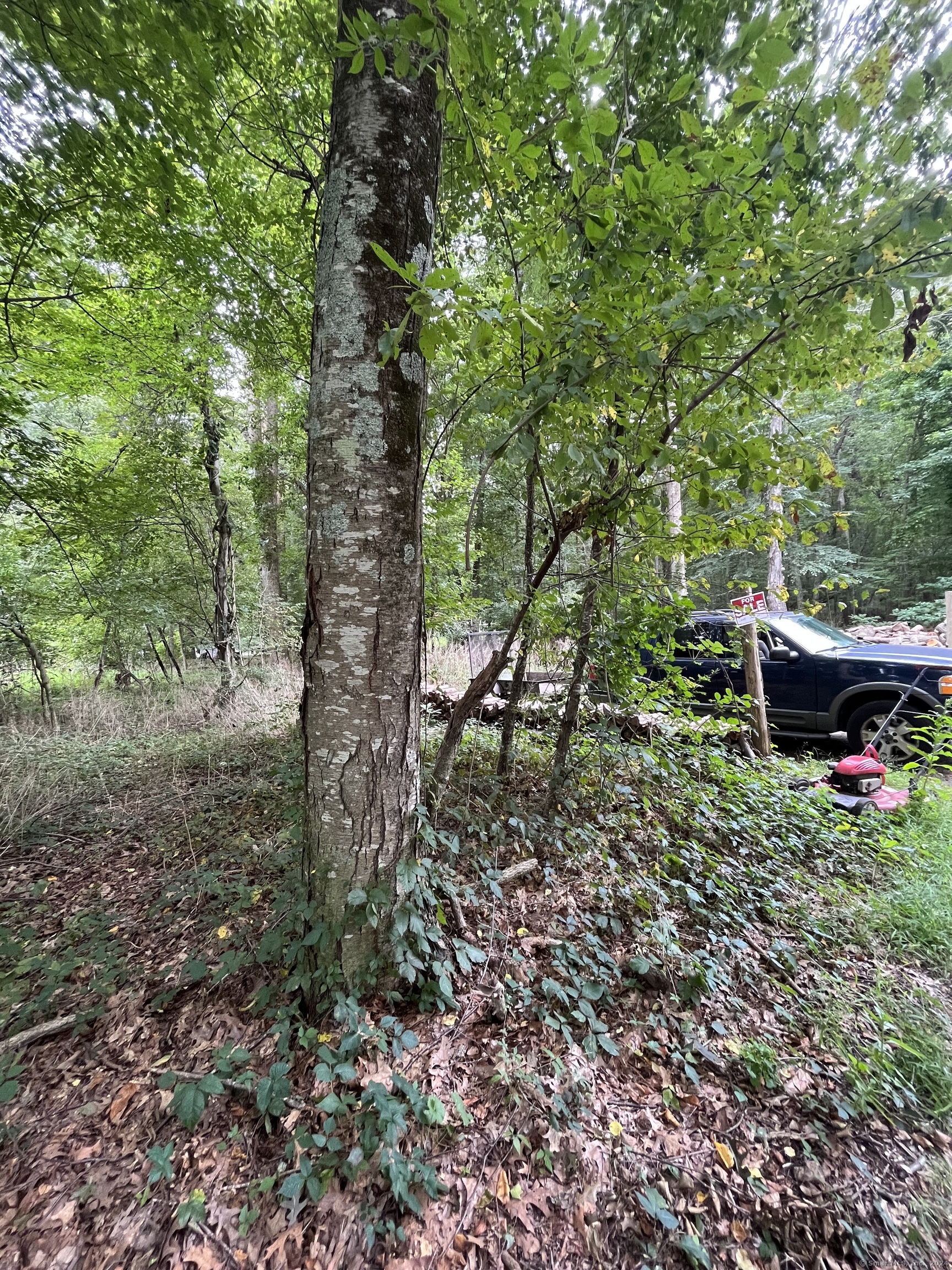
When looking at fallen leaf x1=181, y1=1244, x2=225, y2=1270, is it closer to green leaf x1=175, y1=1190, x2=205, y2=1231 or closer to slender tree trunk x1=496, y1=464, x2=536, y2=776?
green leaf x1=175, y1=1190, x2=205, y2=1231

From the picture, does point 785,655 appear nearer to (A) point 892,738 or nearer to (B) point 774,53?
(A) point 892,738

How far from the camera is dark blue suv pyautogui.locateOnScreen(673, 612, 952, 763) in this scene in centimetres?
473

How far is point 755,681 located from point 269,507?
8.37 m

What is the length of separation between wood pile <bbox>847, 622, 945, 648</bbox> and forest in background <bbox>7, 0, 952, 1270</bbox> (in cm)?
653

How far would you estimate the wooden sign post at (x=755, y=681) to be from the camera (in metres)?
4.31

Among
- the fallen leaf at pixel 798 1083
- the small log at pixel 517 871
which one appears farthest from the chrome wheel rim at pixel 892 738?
the small log at pixel 517 871

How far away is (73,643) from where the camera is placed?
25.9 ft

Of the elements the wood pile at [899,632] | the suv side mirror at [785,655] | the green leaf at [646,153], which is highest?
the green leaf at [646,153]

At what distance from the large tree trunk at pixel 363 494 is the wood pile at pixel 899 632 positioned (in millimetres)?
8669

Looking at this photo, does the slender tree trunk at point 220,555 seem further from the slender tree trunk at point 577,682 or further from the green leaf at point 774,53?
the green leaf at point 774,53

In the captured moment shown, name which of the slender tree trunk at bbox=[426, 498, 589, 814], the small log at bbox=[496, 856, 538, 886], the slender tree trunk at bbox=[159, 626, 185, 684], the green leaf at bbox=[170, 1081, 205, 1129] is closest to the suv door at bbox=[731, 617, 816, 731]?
the slender tree trunk at bbox=[426, 498, 589, 814]

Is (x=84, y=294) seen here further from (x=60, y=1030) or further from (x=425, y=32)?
(x=60, y=1030)

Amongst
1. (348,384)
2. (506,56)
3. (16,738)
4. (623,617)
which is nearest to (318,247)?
(348,384)

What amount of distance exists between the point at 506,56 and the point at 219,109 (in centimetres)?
168
